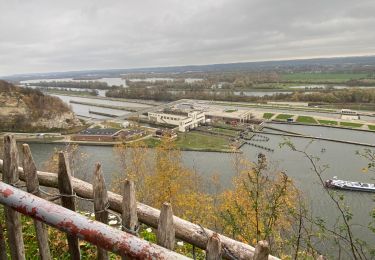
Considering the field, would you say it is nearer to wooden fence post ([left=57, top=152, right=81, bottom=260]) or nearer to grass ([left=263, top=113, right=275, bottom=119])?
grass ([left=263, top=113, right=275, bottom=119])

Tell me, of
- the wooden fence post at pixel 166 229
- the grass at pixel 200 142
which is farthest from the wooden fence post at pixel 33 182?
the grass at pixel 200 142

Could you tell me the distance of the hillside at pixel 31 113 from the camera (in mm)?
37188

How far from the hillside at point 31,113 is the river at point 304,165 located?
759 centimetres

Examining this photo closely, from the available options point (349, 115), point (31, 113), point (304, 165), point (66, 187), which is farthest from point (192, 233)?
point (349, 115)

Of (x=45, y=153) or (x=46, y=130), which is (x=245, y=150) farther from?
(x=46, y=130)

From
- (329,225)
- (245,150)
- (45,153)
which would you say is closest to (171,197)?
(329,225)

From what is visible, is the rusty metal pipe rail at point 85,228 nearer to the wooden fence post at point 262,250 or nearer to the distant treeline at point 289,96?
the wooden fence post at point 262,250

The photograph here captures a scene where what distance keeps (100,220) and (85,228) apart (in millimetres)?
296

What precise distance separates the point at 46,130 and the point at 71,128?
2.66 meters

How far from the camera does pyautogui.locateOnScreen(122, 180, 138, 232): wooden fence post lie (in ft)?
4.26

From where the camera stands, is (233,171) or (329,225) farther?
(233,171)

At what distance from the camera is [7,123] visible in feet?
123

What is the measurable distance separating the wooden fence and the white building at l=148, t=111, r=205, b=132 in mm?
32271

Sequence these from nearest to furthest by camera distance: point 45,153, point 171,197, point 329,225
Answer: point 171,197
point 329,225
point 45,153
